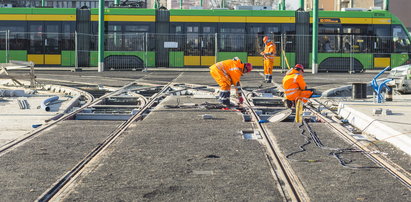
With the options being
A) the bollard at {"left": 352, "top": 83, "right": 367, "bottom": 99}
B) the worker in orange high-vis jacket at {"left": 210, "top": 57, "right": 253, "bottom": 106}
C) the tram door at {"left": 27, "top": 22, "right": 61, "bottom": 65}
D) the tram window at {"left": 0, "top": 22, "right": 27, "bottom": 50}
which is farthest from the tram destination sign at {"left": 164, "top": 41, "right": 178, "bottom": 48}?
the worker in orange high-vis jacket at {"left": 210, "top": 57, "right": 253, "bottom": 106}

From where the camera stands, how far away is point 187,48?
95.5ft

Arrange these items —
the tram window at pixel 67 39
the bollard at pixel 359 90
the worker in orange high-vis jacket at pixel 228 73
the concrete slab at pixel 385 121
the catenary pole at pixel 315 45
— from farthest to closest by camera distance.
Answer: the tram window at pixel 67 39, the catenary pole at pixel 315 45, the bollard at pixel 359 90, the worker in orange high-vis jacket at pixel 228 73, the concrete slab at pixel 385 121

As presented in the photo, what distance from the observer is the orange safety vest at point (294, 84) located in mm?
10844

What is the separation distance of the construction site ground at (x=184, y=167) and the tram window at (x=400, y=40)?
21069 mm

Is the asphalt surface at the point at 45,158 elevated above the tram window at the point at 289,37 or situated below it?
below

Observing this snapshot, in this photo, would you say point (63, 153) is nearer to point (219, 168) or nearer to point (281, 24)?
point (219, 168)

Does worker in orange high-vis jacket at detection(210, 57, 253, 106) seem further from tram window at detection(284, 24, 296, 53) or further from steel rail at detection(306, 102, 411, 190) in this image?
tram window at detection(284, 24, 296, 53)

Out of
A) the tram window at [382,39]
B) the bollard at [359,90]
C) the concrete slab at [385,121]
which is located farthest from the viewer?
the tram window at [382,39]

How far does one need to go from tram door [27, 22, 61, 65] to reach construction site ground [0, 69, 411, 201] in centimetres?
1996

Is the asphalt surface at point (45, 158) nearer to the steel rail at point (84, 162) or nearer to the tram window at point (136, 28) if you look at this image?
the steel rail at point (84, 162)

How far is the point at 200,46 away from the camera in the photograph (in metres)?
A: 29.1

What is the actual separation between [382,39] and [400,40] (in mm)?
917

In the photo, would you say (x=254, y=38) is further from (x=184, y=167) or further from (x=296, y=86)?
(x=184, y=167)

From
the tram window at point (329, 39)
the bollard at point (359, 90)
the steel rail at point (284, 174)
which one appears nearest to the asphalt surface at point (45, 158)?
the steel rail at point (284, 174)
